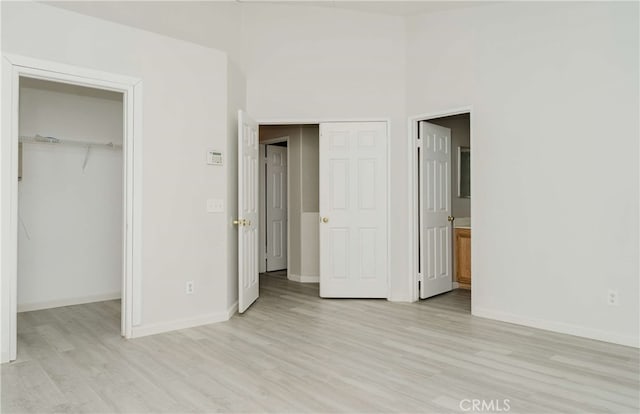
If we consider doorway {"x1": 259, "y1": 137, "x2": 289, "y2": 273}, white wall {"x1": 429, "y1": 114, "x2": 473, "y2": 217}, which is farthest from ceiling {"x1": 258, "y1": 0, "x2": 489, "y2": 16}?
doorway {"x1": 259, "y1": 137, "x2": 289, "y2": 273}

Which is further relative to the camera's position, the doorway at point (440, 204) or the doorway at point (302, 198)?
the doorway at point (302, 198)

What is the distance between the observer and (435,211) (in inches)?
215

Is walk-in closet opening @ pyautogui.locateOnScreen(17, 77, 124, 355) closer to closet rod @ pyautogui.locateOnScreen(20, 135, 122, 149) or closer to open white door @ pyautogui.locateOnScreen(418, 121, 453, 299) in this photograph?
closet rod @ pyautogui.locateOnScreen(20, 135, 122, 149)

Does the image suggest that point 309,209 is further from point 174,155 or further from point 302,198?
point 174,155

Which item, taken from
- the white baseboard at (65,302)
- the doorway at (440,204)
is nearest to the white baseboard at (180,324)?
the white baseboard at (65,302)

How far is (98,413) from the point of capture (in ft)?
8.05

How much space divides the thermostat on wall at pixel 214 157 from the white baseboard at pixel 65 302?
2.32 meters

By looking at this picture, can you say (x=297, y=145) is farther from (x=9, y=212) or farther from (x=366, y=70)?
(x=9, y=212)

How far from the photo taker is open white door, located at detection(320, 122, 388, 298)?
5.30 metres

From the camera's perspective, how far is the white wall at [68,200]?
4926 mm

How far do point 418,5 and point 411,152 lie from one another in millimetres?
1542

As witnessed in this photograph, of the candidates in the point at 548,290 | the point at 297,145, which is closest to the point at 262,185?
the point at 297,145

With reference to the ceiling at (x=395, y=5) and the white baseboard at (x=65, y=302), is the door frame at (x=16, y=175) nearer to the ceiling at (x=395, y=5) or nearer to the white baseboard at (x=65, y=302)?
the white baseboard at (x=65, y=302)

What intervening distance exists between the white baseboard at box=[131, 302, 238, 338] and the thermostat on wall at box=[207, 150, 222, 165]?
1.44 meters
